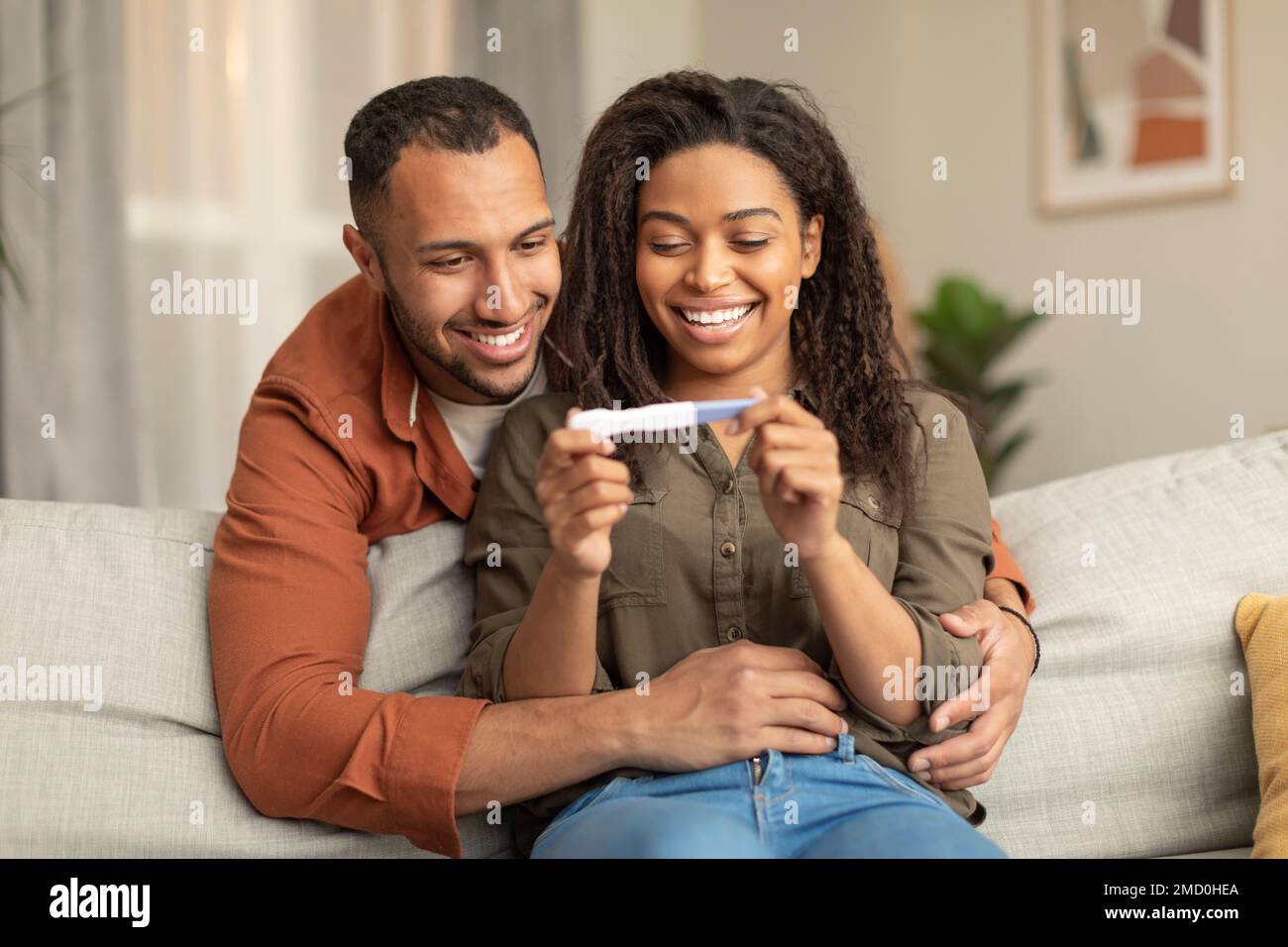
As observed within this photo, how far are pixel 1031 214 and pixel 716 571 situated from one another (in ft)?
10.5

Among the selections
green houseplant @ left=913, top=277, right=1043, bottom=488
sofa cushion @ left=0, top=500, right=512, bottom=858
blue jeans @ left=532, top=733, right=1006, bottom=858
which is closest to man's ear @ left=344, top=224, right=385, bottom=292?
sofa cushion @ left=0, top=500, right=512, bottom=858

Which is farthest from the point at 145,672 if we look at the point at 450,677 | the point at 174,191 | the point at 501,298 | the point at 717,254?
the point at 174,191

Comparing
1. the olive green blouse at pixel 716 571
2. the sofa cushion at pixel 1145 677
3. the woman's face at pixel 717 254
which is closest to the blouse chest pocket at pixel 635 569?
the olive green blouse at pixel 716 571

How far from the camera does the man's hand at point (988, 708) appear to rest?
1353 mm

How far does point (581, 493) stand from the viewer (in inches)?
45.9

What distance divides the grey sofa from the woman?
0.46 ft

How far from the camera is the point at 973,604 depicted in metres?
1.46

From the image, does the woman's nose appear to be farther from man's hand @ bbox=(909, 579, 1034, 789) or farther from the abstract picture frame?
the abstract picture frame

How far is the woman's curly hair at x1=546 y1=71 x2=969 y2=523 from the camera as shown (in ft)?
4.89

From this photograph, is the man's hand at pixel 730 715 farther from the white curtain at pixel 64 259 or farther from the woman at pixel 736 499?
the white curtain at pixel 64 259

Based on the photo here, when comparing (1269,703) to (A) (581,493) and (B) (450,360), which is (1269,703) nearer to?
(A) (581,493)

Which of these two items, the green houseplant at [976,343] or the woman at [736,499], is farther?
the green houseplant at [976,343]

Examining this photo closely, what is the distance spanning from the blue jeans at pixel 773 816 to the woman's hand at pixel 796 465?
26 centimetres
